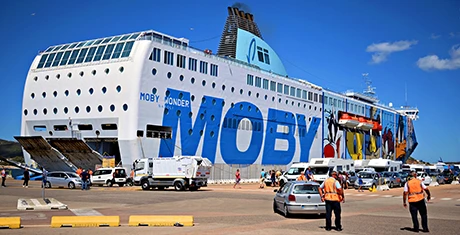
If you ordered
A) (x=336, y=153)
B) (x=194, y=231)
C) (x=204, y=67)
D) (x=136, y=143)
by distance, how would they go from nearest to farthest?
(x=194, y=231), (x=136, y=143), (x=204, y=67), (x=336, y=153)

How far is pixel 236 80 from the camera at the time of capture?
51719 millimetres

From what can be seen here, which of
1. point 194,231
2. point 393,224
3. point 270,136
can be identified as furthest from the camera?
point 270,136

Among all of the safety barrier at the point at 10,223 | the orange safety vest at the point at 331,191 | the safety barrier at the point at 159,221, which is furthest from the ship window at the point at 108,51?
the orange safety vest at the point at 331,191

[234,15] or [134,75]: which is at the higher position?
[234,15]

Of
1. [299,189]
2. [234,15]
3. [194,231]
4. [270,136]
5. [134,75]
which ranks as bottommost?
[194,231]

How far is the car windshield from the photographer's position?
624 inches

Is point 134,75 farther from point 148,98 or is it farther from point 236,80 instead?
point 236,80

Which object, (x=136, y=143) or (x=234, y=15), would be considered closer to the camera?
(x=136, y=143)

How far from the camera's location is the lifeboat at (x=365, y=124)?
76688 millimetres

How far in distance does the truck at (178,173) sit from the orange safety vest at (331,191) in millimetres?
20555

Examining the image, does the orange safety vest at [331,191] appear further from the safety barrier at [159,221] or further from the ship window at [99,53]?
the ship window at [99,53]

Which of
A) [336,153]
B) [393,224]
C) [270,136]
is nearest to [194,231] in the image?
[393,224]

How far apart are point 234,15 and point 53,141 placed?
2709cm

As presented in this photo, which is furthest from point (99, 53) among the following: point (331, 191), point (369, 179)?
point (331, 191)
